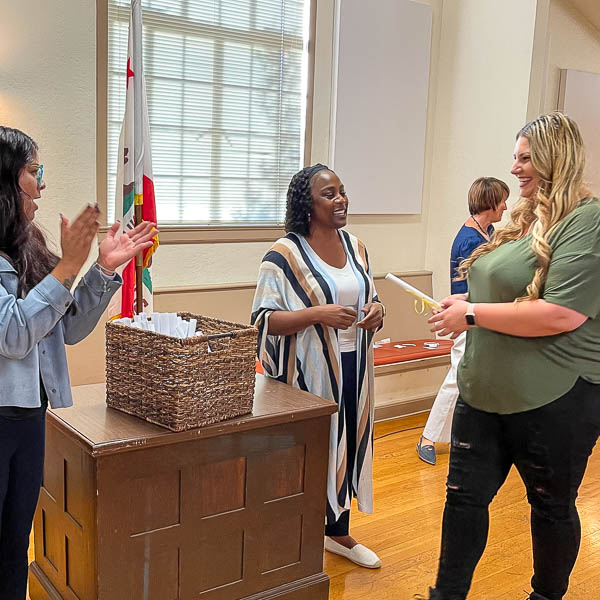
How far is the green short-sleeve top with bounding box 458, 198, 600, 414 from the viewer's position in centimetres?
201

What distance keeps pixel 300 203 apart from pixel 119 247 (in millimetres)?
1036

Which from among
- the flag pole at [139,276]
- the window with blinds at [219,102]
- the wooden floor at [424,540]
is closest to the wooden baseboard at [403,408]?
the wooden floor at [424,540]

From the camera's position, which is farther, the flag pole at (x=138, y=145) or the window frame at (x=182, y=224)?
the window frame at (x=182, y=224)

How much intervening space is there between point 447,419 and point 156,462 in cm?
244

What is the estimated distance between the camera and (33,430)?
190 centimetres

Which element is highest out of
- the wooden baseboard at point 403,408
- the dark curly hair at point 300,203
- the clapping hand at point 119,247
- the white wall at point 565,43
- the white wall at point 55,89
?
the white wall at point 565,43

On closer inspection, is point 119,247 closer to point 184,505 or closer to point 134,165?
point 134,165

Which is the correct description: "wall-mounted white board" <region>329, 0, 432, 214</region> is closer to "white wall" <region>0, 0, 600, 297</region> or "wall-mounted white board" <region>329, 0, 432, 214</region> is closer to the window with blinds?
"white wall" <region>0, 0, 600, 297</region>

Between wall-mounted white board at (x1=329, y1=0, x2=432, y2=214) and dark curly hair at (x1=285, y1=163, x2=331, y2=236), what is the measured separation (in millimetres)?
2159

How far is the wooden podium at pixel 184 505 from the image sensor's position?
2.07 m

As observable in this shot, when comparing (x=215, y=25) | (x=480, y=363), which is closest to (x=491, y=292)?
(x=480, y=363)

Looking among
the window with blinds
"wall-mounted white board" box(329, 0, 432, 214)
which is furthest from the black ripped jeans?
"wall-mounted white board" box(329, 0, 432, 214)

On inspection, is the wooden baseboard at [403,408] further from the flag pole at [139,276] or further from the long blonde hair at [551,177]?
the long blonde hair at [551,177]

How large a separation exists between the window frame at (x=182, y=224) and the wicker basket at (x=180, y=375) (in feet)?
6.43
